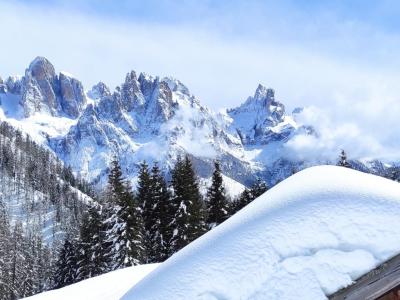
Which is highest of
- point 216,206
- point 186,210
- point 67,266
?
point 186,210

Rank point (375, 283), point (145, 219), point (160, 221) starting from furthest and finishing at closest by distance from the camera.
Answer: point (145, 219)
point (160, 221)
point (375, 283)

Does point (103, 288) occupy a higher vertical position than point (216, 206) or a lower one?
lower

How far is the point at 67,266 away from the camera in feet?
134

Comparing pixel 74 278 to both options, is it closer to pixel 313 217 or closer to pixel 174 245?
pixel 174 245

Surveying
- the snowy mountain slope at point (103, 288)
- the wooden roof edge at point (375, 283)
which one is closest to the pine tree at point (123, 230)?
the snowy mountain slope at point (103, 288)

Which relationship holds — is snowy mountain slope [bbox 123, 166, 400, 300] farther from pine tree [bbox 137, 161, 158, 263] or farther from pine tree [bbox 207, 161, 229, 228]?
pine tree [bbox 207, 161, 229, 228]

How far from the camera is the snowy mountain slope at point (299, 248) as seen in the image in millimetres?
6195

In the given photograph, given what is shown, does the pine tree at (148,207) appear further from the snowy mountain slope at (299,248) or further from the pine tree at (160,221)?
the snowy mountain slope at (299,248)

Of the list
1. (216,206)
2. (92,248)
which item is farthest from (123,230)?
(216,206)

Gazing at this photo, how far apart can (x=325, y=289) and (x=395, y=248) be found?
994 mm

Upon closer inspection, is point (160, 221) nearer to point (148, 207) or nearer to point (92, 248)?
point (148, 207)

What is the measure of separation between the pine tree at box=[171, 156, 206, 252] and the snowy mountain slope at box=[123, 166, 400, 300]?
24.6m

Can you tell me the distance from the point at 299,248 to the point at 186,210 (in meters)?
26.2

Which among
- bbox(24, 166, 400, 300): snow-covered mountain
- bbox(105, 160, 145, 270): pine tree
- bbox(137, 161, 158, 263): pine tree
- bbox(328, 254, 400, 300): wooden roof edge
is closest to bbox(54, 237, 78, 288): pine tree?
bbox(137, 161, 158, 263): pine tree
